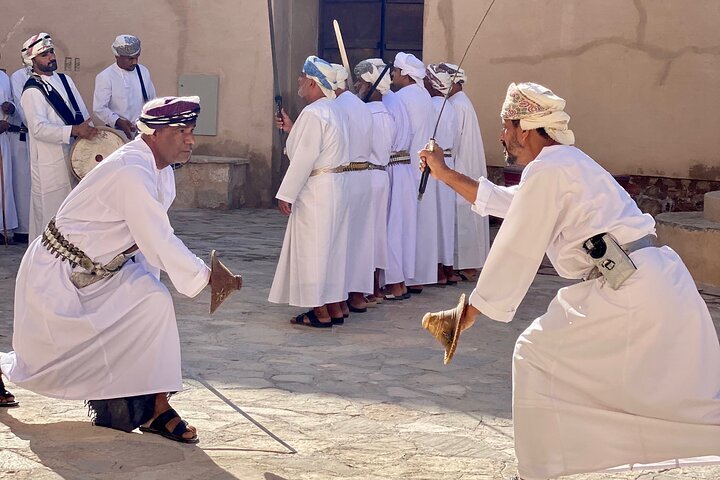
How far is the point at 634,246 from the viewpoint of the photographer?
439 centimetres

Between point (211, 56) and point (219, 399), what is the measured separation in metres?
8.92

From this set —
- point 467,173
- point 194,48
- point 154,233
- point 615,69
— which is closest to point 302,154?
point 467,173

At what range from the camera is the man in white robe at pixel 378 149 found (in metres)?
8.60

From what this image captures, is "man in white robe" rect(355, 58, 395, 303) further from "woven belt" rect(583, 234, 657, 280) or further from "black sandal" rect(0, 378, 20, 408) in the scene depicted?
"woven belt" rect(583, 234, 657, 280)

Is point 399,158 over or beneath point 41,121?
beneath

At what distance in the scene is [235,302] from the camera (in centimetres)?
862

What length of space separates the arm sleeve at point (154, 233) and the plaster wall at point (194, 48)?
9.15 meters

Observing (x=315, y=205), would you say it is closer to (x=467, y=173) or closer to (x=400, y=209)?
(x=400, y=209)

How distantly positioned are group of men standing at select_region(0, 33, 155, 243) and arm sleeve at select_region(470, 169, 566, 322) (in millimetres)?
5760

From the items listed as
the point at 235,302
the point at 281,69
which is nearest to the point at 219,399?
the point at 235,302

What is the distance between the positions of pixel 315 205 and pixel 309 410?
2.26 metres

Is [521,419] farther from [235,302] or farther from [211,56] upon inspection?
[211,56]

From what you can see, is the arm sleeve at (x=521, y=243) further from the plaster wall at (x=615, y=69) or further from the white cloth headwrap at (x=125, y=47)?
the plaster wall at (x=615, y=69)

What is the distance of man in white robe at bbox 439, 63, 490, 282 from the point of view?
391 inches
